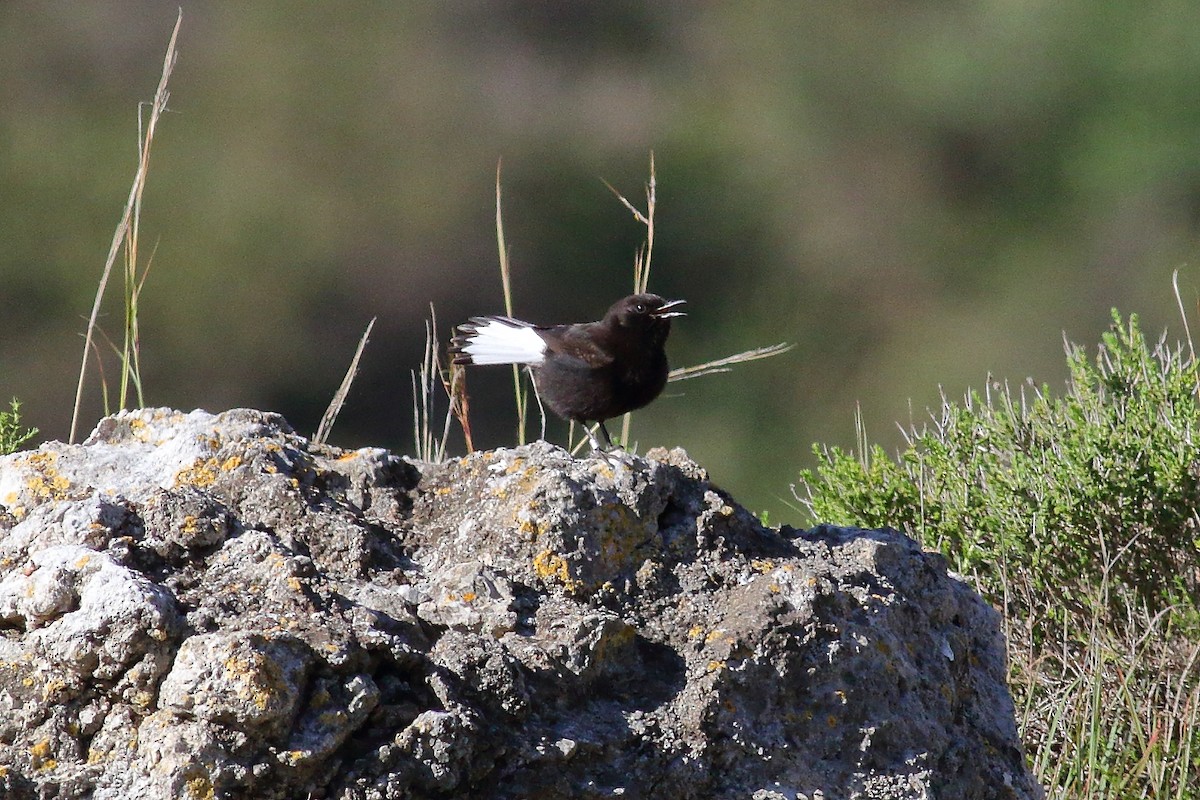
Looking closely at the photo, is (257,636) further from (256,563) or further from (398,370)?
(398,370)

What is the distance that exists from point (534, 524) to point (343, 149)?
94.7 ft

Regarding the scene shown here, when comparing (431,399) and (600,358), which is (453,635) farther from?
(431,399)

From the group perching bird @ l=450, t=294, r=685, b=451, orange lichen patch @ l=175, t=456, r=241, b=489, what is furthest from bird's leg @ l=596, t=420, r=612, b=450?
orange lichen patch @ l=175, t=456, r=241, b=489

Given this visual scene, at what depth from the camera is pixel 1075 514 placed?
413 cm

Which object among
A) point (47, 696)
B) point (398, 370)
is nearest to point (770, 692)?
point (47, 696)

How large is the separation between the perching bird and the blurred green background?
15296 millimetres

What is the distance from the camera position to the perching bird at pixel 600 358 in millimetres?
3820

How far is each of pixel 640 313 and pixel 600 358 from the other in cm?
16

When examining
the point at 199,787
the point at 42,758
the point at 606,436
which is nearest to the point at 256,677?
the point at 199,787

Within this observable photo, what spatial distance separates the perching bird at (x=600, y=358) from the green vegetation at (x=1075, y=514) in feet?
2.67

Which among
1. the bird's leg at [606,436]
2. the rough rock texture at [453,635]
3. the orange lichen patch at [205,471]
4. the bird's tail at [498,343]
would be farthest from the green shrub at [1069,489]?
the orange lichen patch at [205,471]

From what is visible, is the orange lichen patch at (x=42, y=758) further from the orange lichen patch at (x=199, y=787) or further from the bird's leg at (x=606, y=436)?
the bird's leg at (x=606, y=436)

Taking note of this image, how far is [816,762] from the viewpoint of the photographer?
8.10 ft

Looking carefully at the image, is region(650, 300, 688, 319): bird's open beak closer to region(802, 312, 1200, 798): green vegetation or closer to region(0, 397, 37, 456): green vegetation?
region(802, 312, 1200, 798): green vegetation
